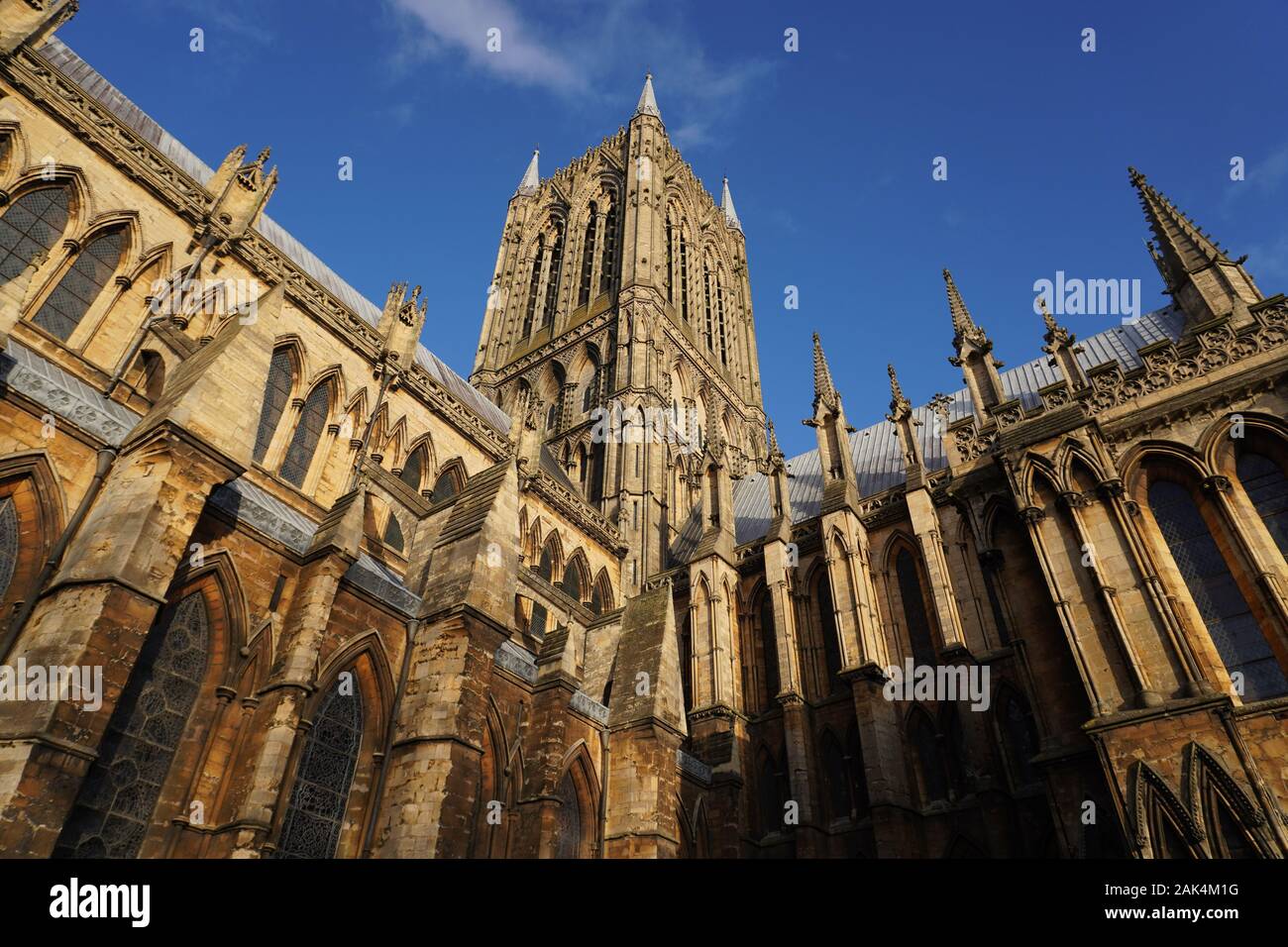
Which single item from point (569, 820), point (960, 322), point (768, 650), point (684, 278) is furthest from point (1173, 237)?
point (684, 278)

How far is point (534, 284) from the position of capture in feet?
150

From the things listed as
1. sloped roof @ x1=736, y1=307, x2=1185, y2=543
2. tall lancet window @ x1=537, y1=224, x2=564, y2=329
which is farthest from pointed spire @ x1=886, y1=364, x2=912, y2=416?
tall lancet window @ x1=537, y1=224, x2=564, y2=329

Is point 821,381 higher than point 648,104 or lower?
lower

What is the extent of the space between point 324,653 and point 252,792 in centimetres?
219

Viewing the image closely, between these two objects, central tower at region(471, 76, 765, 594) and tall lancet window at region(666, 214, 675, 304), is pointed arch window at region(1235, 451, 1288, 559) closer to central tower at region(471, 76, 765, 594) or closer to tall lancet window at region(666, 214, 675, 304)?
central tower at region(471, 76, 765, 594)

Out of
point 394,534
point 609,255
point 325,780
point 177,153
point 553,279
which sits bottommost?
point 325,780

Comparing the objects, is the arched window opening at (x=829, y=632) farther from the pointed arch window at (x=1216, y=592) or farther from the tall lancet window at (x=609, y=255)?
the tall lancet window at (x=609, y=255)

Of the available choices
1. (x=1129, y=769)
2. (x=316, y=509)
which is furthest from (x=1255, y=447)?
(x=316, y=509)

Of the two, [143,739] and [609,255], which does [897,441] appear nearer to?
[609,255]

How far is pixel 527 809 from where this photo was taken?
13.0 metres

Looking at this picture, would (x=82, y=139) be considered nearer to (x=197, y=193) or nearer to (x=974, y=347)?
(x=197, y=193)

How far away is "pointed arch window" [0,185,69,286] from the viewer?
1393 cm

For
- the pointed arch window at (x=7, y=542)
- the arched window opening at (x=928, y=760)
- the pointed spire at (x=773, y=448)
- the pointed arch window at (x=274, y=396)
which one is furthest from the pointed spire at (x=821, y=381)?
the pointed arch window at (x=7, y=542)

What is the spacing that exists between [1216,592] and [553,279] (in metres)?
37.6
